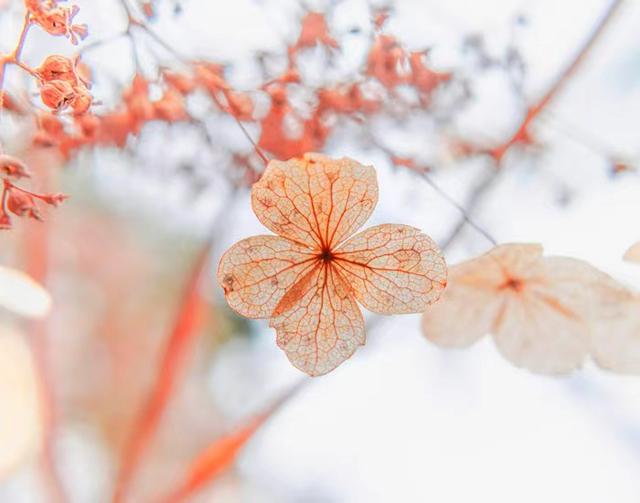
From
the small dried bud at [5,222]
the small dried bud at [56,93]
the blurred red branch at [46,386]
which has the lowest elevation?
the blurred red branch at [46,386]

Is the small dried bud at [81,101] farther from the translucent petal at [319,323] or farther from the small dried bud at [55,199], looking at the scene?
the translucent petal at [319,323]

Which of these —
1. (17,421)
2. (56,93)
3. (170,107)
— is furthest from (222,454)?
(17,421)

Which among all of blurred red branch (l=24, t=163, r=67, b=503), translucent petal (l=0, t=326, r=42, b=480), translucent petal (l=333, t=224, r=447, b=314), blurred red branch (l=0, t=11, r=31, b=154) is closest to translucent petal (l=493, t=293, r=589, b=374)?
translucent petal (l=333, t=224, r=447, b=314)

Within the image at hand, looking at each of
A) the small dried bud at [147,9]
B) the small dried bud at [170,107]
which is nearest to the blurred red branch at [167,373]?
the small dried bud at [170,107]

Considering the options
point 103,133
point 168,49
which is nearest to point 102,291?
point 103,133

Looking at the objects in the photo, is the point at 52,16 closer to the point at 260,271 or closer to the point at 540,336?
→ the point at 260,271

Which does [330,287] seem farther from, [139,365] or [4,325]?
[139,365]

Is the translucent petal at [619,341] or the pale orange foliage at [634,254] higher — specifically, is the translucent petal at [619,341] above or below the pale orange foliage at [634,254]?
below
